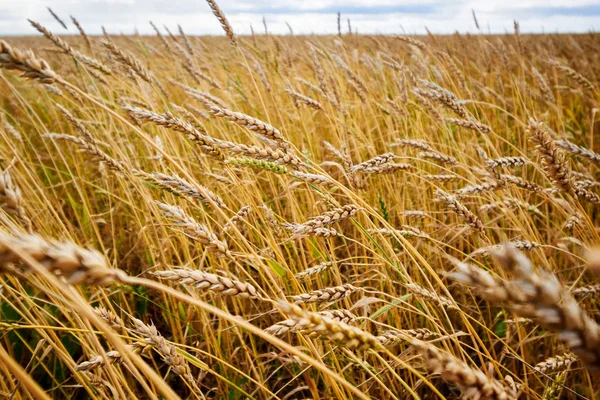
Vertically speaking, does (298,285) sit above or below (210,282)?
below

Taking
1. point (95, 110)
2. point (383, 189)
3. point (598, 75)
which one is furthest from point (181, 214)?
point (598, 75)

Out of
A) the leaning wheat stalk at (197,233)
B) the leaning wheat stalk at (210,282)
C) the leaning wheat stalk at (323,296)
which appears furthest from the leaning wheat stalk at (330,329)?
the leaning wheat stalk at (197,233)

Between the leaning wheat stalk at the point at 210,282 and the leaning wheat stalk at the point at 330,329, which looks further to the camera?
the leaning wheat stalk at the point at 210,282

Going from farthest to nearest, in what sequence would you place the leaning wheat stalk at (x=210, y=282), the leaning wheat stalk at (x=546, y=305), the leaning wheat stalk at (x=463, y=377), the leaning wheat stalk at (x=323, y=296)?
the leaning wheat stalk at (x=323, y=296) < the leaning wheat stalk at (x=210, y=282) < the leaning wheat stalk at (x=463, y=377) < the leaning wheat stalk at (x=546, y=305)

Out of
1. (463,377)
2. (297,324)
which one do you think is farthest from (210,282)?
(463,377)

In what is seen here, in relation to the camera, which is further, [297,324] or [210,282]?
[210,282]

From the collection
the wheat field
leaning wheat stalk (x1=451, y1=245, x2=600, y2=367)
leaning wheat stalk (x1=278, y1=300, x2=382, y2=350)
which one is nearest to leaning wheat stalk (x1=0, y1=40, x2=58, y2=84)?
the wheat field

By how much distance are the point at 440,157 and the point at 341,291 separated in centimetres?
85

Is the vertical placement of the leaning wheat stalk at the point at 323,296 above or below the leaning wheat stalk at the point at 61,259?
below

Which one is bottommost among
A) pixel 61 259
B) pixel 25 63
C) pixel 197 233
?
pixel 197 233

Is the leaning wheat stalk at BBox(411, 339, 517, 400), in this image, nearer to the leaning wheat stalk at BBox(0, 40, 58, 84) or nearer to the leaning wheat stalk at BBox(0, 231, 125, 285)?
the leaning wheat stalk at BBox(0, 231, 125, 285)

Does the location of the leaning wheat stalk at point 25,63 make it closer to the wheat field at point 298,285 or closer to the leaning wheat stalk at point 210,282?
the wheat field at point 298,285

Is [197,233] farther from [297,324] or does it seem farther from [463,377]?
[463,377]

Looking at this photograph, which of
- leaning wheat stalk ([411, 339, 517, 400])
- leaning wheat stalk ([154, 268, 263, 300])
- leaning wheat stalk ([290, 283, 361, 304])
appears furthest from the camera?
leaning wheat stalk ([290, 283, 361, 304])
